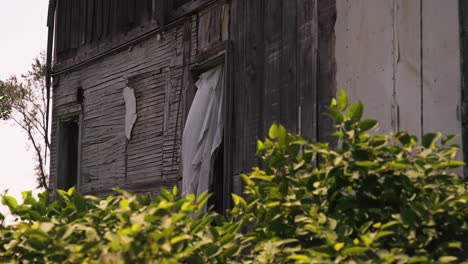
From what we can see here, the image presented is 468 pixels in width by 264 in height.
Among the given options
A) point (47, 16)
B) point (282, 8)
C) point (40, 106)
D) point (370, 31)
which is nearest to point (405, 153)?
point (370, 31)

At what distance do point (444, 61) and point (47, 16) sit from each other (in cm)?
870

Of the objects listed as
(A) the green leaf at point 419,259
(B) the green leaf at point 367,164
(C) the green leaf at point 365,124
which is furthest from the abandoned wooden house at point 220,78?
(A) the green leaf at point 419,259

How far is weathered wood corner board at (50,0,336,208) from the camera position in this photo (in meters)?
6.33

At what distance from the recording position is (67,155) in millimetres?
11602

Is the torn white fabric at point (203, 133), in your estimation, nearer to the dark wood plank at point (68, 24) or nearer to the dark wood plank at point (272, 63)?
the dark wood plank at point (272, 63)

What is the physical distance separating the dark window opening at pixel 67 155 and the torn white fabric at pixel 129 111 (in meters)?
2.03

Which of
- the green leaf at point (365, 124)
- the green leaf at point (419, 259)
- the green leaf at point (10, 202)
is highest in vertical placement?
the green leaf at point (365, 124)

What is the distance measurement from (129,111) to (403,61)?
529cm

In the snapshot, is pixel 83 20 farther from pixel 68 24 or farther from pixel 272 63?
pixel 272 63

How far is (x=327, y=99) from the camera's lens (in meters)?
5.91

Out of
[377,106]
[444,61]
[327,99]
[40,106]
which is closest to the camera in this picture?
[444,61]

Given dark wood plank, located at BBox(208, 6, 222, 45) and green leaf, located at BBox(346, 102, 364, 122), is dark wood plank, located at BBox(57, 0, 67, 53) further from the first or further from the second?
green leaf, located at BBox(346, 102, 364, 122)

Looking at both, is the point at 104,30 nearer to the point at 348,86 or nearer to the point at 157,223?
the point at 348,86

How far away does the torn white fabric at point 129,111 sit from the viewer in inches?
377
